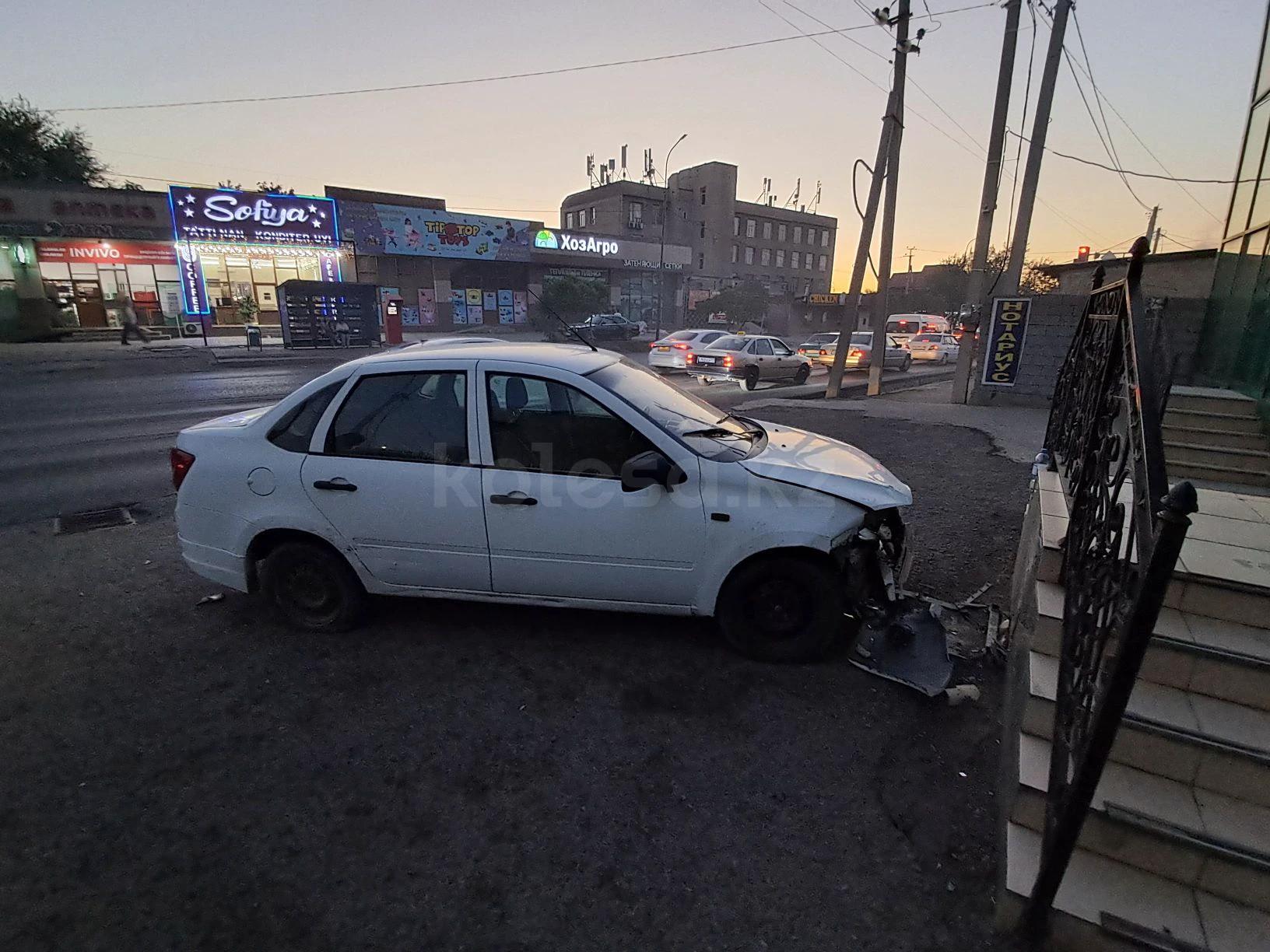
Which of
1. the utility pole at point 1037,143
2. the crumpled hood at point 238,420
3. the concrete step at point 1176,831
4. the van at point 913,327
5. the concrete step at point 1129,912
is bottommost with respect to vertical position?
the concrete step at point 1129,912

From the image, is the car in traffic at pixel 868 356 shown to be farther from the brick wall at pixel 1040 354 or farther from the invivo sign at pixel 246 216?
the invivo sign at pixel 246 216

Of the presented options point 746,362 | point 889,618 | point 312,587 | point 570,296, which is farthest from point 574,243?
point 889,618

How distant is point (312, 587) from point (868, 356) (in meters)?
22.8

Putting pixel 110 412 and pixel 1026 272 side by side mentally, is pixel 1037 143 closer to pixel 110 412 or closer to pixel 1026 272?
pixel 110 412

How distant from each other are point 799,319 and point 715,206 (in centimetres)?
1490

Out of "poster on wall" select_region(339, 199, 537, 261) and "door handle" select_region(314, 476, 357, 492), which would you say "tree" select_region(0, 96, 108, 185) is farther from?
"door handle" select_region(314, 476, 357, 492)

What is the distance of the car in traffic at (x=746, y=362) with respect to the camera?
1764 cm

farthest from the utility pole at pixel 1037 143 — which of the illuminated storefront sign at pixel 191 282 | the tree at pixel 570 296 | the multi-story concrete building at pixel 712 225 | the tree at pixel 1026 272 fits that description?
the multi-story concrete building at pixel 712 225

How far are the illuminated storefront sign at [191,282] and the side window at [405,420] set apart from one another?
102 ft

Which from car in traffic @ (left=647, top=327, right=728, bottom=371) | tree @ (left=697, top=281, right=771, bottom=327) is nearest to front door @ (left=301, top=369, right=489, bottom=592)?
car in traffic @ (left=647, top=327, right=728, bottom=371)

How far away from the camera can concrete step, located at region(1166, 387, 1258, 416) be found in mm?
5477

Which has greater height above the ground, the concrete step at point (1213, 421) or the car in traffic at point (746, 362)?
the concrete step at point (1213, 421)

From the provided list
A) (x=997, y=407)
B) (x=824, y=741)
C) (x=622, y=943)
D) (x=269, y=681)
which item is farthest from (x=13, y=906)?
(x=997, y=407)

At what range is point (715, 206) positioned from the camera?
2470 inches
